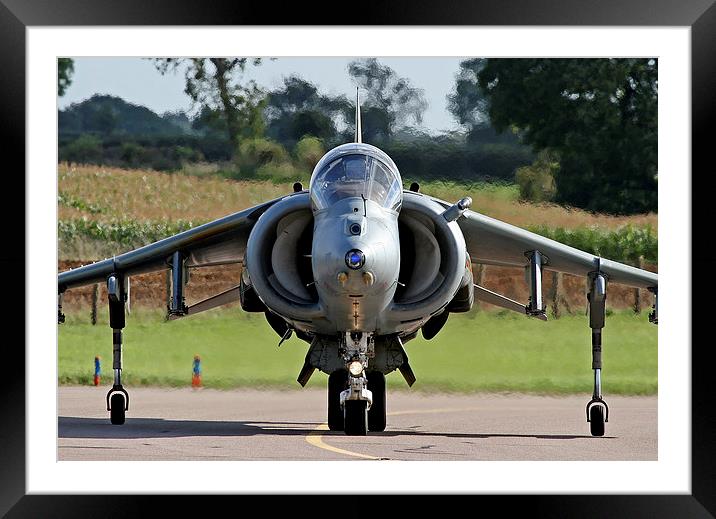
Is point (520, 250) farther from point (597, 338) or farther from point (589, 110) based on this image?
point (589, 110)

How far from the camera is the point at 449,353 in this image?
16188 mm

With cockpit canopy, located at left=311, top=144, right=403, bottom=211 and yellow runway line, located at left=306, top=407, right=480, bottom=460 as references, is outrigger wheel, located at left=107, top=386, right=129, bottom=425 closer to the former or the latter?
yellow runway line, located at left=306, top=407, right=480, bottom=460

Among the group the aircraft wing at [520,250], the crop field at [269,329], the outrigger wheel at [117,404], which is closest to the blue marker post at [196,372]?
the crop field at [269,329]

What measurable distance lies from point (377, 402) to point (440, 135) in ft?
11.5

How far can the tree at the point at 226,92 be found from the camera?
56.1 ft

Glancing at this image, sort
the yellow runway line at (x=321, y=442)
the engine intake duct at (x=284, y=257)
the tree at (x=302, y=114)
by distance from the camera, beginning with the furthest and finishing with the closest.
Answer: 1. the tree at (x=302, y=114)
2. the engine intake duct at (x=284, y=257)
3. the yellow runway line at (x=321, y=442)

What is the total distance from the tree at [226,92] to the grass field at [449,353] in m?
2.19

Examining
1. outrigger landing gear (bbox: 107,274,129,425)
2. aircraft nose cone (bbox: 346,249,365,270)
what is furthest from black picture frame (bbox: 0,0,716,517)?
outrigger landing gear (bbox: 107,274,129,425)

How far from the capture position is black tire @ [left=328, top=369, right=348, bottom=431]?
13.4m

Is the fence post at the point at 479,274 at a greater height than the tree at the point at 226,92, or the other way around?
the tree at the point at 226,92

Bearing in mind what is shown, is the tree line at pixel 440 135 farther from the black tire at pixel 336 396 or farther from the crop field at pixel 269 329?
the black tire at pixel 336 396

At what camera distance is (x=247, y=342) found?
16766 mm
